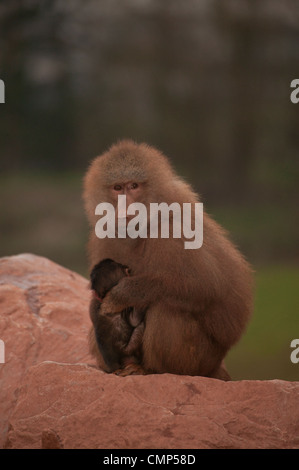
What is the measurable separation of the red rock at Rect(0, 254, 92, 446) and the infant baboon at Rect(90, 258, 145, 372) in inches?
24.2

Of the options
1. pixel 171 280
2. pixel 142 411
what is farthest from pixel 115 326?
pixel 142 411

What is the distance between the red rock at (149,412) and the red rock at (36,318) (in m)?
0.53

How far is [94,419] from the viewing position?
11.4 feet

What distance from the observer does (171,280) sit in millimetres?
3887

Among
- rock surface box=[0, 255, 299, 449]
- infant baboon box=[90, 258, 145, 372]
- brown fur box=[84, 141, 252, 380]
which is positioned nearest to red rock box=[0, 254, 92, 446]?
rock surface box=[0, 255, 299, 449]

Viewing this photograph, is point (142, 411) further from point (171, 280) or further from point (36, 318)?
point (36, 318)

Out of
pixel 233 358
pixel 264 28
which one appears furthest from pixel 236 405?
pixel 264 28

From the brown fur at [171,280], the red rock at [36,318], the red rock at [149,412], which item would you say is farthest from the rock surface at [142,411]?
the brown fur at [171,280]

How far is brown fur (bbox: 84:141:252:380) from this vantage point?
3902 millimetres

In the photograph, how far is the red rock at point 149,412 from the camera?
3.36 metres

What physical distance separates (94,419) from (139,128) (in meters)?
4.35

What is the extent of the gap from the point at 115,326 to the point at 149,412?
729 mm

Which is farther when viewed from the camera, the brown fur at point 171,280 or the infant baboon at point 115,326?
the infant baboon at point 115,326

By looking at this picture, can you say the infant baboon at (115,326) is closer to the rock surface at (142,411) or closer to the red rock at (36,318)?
the rock surface at (142,411)
